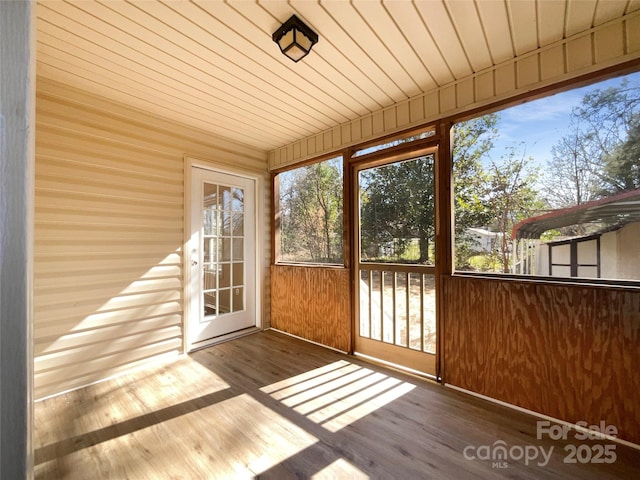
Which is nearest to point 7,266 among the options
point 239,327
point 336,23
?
point 336,23

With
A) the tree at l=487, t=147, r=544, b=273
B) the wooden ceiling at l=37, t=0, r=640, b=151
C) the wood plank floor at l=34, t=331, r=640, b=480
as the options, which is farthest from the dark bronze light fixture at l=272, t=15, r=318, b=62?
the wood plank floor at l=34, t=331, r=640, b=480

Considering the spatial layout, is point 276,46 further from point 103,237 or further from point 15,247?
point 103,237

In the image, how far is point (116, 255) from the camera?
2.52 metres

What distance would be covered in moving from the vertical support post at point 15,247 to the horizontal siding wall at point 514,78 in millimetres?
2529

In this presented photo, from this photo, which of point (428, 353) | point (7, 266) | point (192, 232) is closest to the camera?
point (7, 266)

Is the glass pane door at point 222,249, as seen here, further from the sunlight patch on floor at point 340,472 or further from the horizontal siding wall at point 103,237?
the sunlight patch on floor at point 340,472

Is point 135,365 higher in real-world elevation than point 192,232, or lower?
lower

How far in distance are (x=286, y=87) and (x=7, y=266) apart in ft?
7.59

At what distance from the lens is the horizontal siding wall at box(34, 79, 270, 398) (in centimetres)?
218

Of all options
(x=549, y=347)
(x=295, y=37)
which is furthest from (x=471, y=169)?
(x=295, y=37)

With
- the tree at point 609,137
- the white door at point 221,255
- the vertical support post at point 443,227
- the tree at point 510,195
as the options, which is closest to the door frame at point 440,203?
the vertical support post at point 443,227

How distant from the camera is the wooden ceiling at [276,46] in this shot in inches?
61.3

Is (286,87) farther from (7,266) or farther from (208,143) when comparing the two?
(7,266)

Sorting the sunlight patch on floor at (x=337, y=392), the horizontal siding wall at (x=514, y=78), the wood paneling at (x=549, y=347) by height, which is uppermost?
the horizontal siding wall at (x=514, y=78)
